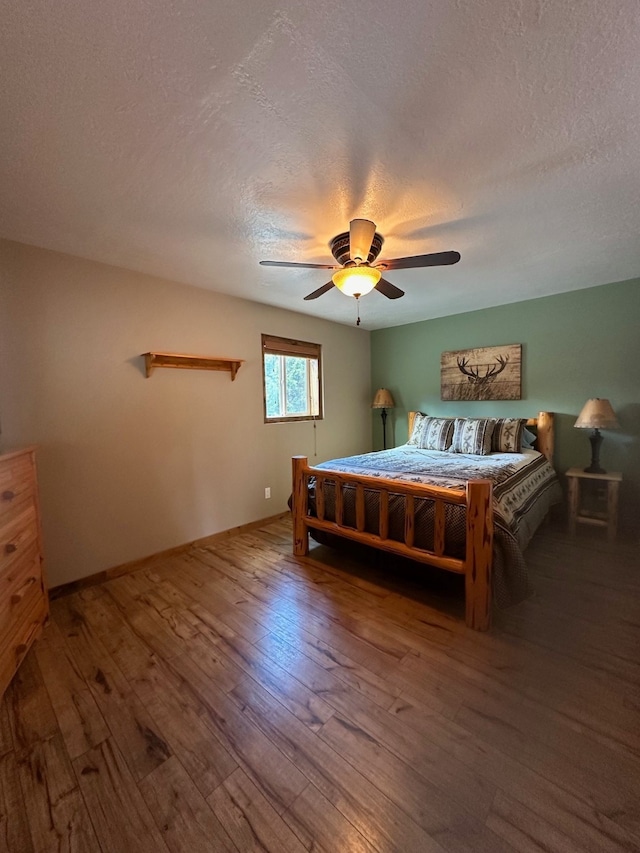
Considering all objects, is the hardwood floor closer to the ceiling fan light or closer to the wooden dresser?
the wooden dresser

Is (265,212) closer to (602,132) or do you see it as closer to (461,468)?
(602,132)

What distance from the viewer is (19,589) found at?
165 centimetres

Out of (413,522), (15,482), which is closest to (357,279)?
(413,522)

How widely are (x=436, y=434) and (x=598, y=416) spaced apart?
1367 millimetres

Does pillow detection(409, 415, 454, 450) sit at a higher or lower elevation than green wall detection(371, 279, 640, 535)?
lower

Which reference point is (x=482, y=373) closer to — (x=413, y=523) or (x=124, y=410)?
(x=413, y=523)

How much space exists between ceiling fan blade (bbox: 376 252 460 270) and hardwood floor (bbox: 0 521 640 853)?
186 cm

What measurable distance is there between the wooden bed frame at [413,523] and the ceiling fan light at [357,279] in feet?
3.97

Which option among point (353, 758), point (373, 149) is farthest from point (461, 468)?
point (373, 149)

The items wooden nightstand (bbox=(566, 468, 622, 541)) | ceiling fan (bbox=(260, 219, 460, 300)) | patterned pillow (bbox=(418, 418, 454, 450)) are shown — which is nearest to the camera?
ceiling fan (bbox=(260, 219, 460, 300))

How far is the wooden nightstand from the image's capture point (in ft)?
9.11

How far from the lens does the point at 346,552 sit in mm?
2742

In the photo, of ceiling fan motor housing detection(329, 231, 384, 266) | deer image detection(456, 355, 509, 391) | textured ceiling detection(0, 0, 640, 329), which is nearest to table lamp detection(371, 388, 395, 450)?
deer image detection(456, 355, 509, 391)

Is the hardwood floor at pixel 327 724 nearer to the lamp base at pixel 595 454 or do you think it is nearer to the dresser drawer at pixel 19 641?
the dresser drawer at pixel 19 641
